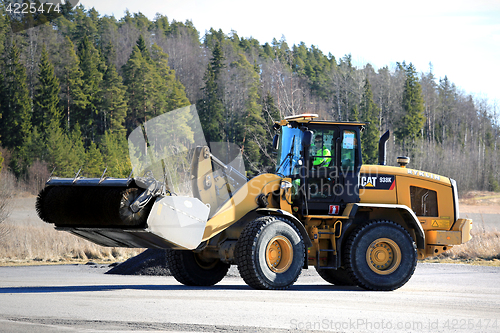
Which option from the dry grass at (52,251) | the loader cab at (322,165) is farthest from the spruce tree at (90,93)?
the loader cab at (322,165)

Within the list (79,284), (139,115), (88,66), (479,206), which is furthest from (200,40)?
(79,284)

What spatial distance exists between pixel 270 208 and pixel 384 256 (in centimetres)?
243

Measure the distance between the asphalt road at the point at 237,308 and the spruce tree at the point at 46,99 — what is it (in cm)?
6725

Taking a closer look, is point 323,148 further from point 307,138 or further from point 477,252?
point 477,252

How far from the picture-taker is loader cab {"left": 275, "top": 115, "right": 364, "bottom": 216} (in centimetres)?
1213

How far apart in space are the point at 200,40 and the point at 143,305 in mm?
140462

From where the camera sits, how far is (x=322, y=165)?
12203 mm

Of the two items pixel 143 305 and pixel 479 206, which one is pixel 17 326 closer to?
pixel 143 305

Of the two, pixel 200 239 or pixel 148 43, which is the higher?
pixel 148 43

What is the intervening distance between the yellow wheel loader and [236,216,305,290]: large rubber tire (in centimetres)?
2

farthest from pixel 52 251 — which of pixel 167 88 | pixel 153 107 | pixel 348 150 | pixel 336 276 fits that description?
pixel 167 88

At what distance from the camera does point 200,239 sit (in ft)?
35.4

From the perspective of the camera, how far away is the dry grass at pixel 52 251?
2164cm

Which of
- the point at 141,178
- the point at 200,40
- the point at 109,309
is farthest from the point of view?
the point at 200,40
